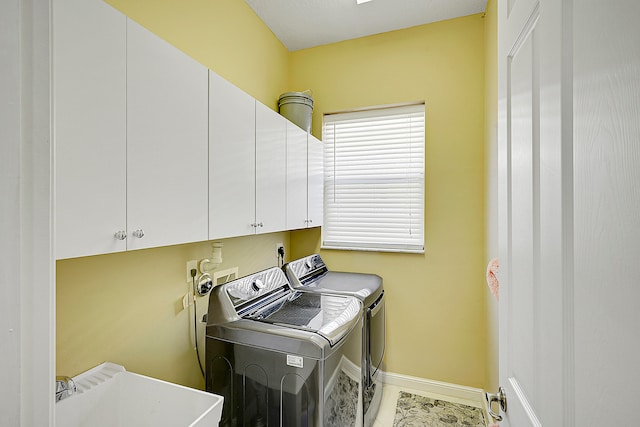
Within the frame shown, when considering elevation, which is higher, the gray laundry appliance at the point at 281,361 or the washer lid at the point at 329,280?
the washer lid at the point at 329,280

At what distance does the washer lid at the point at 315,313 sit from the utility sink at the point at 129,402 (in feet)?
1.46

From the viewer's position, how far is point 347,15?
2.33 metres

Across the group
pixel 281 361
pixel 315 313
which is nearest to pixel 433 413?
pixel 315 313

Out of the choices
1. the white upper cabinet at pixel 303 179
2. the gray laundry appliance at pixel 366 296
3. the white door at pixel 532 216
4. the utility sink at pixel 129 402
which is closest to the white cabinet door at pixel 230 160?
the white upper cabinet at pixel 303 179

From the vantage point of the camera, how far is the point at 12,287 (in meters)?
0.36

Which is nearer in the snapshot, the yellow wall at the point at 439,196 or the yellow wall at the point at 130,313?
the yellow wall at the point at 130,313

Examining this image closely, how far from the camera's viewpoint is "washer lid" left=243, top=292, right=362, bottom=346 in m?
1.44

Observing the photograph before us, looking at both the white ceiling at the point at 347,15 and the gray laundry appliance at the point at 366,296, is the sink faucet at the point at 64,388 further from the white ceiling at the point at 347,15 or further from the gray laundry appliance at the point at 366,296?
the white ceiling at the point at 347,15

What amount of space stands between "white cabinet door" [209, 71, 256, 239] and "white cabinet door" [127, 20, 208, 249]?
6cm

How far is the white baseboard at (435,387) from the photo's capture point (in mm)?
2352

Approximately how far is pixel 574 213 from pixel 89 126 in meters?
1.14

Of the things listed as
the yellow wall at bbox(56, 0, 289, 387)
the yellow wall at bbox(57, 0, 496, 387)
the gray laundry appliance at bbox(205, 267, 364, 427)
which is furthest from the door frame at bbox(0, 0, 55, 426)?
the yellow wall at bbox(57, 0, 496, 387)

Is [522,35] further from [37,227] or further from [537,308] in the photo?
[37,227]

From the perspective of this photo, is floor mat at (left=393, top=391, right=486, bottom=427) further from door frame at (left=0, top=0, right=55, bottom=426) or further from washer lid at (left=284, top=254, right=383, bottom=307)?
door frame at (left=0, top=0, right=55, bottom=426)
